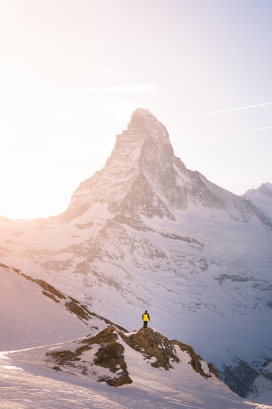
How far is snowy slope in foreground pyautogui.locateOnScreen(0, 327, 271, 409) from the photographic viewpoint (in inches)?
605

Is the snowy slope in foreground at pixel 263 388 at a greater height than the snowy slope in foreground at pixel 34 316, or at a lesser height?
lesser

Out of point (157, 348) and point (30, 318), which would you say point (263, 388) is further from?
point (157, 348)

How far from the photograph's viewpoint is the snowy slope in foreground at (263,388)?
122m

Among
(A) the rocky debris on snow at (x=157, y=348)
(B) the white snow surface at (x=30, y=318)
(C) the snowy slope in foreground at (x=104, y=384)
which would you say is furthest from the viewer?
(B) the white snow surface at (x=30, y=318)

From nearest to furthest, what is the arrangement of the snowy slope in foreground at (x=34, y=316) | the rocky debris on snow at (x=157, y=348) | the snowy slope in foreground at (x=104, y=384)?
the snowy slope in foreground at (x=104, y=384) < the rocky debris on snow at (x=157, y=348) < the snowy slope in foreground at (x=34, y=316)

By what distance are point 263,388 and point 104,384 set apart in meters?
137

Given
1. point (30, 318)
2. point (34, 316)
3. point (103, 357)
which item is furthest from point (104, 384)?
point (34, 316)

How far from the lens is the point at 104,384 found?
21.9 m

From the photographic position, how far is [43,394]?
15.2 m

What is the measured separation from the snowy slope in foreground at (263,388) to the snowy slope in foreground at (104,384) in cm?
10120

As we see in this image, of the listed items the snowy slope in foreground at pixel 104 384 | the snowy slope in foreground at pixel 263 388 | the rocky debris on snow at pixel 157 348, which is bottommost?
the snowy slope in foreground at pixel 263 388

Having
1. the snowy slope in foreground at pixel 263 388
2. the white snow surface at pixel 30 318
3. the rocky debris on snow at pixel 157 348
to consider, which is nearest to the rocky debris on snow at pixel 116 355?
the rocky debris on snow at pixel 157 348

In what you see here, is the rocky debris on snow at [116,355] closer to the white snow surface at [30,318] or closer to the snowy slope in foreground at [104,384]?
the snowy slope in foreground at [104,384]

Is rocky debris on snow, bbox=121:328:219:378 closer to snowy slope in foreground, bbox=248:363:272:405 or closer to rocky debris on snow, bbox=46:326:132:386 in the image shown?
rocky debris on snow, bbox=46:326:132:386
